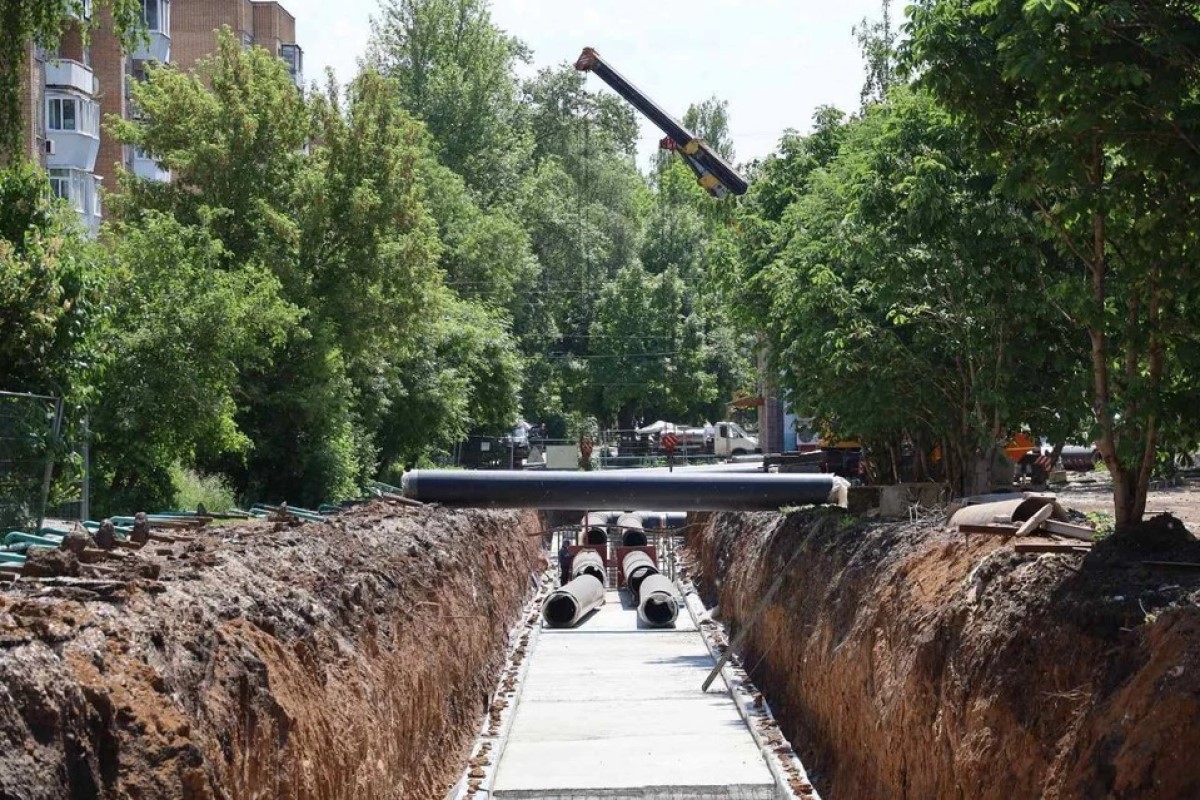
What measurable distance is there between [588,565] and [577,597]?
13.5 feet

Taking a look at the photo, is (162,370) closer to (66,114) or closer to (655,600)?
(655,600)

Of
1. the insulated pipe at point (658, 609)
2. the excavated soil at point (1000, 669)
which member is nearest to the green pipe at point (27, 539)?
the excavated soil at point (1000, 669)

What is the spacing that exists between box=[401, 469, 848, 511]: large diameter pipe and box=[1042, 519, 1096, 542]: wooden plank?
10.2 meters

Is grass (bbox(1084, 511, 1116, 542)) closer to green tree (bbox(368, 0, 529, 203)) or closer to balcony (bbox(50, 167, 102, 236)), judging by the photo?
balcony (bbox(50, 167, 102, 236))

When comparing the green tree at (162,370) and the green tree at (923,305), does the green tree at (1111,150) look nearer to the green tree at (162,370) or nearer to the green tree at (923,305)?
the green tree at (923,305)

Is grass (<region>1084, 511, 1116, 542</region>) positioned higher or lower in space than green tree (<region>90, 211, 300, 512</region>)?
lower

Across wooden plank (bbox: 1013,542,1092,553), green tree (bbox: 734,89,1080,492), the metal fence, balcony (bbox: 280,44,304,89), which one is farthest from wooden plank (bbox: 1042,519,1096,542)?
balcony (bbox: 280,44,304,89)

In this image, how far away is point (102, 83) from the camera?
173 ft

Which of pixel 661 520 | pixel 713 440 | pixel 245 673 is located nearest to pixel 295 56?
pixel 713 440

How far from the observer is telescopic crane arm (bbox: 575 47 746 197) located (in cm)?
4947

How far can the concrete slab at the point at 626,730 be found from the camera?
17.3 metres

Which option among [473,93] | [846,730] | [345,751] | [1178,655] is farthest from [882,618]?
[473,93]

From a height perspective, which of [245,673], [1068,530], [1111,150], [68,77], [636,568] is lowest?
[636,568]

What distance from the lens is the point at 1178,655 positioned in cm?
842
